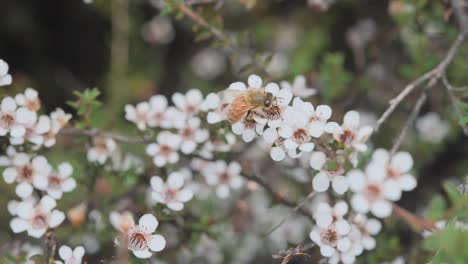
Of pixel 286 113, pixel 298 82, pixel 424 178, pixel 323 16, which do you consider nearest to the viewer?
pixel 286 113

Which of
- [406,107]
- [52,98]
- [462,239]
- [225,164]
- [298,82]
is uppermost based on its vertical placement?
[52,98]

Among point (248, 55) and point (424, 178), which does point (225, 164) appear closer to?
point (248, 55)

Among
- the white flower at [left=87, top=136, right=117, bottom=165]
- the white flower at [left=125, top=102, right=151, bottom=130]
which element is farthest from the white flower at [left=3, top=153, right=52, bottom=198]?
the white flower at [left=125, top=102, right=151, bottom=130]

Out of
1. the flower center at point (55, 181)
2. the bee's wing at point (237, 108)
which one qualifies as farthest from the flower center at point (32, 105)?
the bee's wing at point (237, 108)

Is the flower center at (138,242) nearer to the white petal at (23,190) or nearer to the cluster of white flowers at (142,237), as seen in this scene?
the cluster of white flowers at (142,237)

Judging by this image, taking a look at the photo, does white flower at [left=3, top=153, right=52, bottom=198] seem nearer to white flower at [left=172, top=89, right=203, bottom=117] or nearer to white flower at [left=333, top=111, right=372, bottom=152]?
white flower at [left=172, top=89, right=203, bottom=117]

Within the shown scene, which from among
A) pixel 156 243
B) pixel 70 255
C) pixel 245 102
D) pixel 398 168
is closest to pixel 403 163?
pixel 398 168

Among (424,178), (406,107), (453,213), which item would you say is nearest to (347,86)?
(406,107)
